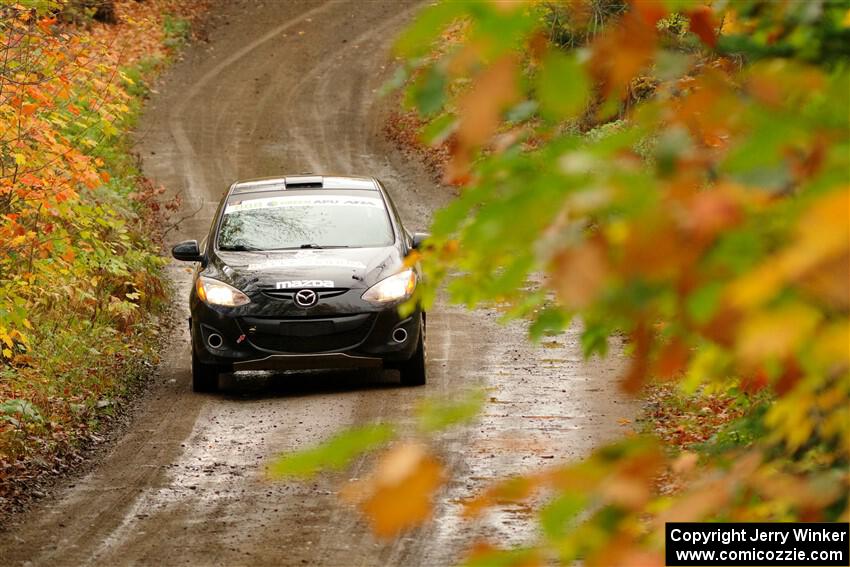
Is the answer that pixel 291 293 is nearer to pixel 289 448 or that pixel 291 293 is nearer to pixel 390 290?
pixel 390 290

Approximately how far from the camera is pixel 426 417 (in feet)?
7.02

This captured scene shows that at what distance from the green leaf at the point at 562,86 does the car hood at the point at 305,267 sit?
8644mm

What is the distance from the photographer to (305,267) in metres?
10.7

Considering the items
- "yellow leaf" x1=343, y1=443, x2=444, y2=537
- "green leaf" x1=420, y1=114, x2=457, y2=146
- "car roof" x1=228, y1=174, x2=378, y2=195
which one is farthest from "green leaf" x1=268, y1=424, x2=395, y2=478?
"car roof" x1=228, y1=174, x2=378, y2=195

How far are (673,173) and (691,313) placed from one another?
280 mm

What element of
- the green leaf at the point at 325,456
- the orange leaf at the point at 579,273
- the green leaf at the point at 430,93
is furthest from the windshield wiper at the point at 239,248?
the orange leaf at the point at 579,273

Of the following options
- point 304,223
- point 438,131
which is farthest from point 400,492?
point 304,223

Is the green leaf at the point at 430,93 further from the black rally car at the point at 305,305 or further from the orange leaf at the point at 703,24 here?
the black rally car at the point at 305,305

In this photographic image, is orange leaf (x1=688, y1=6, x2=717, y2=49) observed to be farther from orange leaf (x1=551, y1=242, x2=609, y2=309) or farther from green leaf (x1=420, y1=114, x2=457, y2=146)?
orange leaf (x1=551, y1=242, x2=609, y2=309)

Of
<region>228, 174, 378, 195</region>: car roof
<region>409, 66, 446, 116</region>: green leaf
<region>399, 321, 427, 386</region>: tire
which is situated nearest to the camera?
<region>409, 66, 446, 116</region>: green leaf
